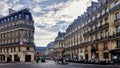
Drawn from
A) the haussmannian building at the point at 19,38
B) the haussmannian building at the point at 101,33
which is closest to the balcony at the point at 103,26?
the haussmannian building at the point at 101,33

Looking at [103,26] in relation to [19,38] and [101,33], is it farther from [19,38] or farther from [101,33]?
[19,38]

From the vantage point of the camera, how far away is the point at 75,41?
285 ft

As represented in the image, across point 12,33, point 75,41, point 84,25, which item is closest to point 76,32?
point 75,41

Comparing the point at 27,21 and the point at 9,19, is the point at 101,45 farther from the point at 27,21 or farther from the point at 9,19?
the point at 9,19

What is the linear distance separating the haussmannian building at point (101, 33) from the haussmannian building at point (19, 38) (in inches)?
685

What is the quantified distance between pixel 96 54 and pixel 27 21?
3091 cm

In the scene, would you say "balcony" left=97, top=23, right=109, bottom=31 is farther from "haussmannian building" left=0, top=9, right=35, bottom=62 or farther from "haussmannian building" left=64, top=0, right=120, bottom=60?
"haussmannian building" left=0, top=9, right=35, bottom=62

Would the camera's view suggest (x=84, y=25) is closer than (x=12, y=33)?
Yes

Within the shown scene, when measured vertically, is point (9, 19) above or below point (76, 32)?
above

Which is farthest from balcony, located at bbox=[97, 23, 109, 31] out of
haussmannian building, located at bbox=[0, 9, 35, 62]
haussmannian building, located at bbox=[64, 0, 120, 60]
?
haussmannian building, located at bbox=[0, 9, 35, 62]

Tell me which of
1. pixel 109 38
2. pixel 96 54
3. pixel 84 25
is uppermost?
pixel 84 25

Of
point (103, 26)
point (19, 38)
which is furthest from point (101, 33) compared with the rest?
point (19, 38)

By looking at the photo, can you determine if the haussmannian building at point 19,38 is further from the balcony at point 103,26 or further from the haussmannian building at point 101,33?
the balcony at point 103,26

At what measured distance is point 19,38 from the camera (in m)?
80.9
